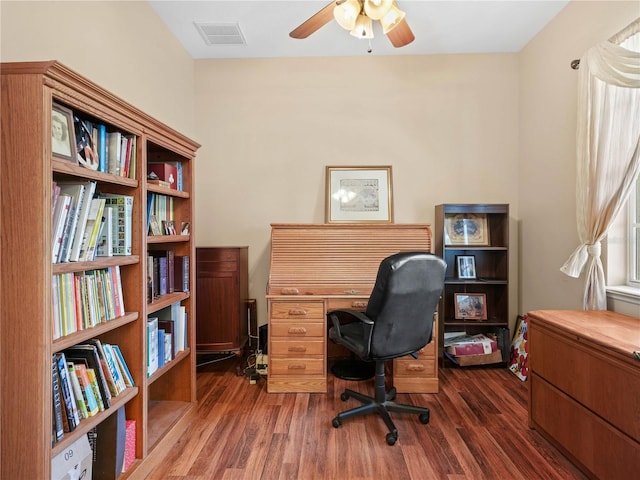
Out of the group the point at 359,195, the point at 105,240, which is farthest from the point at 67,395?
the point at 359,195

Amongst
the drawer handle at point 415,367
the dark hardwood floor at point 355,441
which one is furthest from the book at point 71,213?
the drawer handle at point 415,367

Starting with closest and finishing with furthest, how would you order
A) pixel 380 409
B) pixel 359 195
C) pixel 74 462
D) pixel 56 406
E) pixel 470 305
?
1. pixel 56 406
2. pixel 74 462
3. pixel 380 409
4. pixel 470 305
5. pixel 359 195

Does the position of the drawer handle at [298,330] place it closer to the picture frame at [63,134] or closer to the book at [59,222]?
the book at [59,222]

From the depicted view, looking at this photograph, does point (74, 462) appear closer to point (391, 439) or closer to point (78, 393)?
point (78, 393)

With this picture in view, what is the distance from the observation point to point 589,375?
1.49 meters

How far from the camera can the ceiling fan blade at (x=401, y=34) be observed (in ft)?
6.40

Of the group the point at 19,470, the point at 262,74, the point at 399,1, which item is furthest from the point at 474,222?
the point at 19,470

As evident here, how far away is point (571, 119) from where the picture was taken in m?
2.34

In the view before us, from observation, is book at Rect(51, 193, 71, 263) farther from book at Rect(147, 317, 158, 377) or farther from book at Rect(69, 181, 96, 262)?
book at Rect(147, 317, 158, 377)

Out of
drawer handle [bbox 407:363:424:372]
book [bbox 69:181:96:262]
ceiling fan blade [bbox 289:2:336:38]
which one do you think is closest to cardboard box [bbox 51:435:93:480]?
book [bbox 69:181:96:262]

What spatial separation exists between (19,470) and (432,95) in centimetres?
362

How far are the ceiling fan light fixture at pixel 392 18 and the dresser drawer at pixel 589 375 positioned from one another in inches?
77.6

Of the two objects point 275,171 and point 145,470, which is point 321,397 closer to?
point 145,470

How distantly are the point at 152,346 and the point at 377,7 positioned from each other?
228 cm
